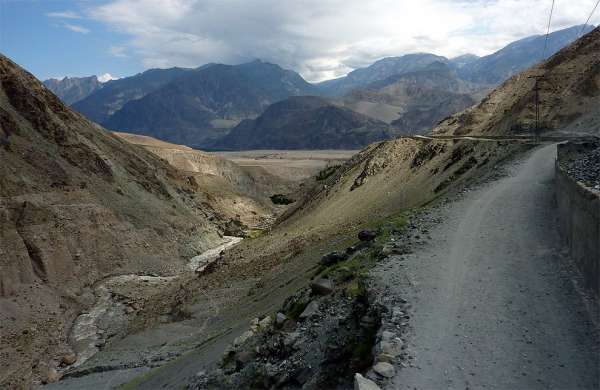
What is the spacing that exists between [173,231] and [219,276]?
21887mm

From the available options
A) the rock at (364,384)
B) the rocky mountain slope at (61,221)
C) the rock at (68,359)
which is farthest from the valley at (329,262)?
the rock at (68,359)

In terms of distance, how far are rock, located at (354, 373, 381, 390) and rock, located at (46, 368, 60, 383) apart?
A: 76.8 feet

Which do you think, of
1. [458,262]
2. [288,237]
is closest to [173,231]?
[288,237]

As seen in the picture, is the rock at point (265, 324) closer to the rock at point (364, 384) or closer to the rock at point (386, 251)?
the rock at point (386, 251)

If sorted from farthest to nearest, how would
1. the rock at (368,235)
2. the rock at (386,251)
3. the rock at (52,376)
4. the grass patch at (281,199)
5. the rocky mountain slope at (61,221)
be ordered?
1. the grass patch at (281,199)
2. the rocky mountain slope at (61,221)
3. the rock at (52,376)
4. the rock at (368,235)
5. the rock at (386,251)

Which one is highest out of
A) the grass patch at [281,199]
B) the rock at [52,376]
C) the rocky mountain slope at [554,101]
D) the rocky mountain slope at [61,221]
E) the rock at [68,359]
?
the rocky mountain slope at [554,101]

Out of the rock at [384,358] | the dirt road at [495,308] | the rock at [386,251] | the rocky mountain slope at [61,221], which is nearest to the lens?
the dirt road at [495,308]

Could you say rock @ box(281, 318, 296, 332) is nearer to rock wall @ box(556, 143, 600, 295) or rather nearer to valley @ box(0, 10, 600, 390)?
valley @ box(0, 10, 600, 390)

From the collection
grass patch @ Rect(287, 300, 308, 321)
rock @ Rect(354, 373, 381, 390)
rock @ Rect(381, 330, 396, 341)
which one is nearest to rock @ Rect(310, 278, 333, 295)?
grass patch @ Rect(287, 300, 308, 321)

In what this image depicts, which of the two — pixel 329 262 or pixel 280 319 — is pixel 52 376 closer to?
pixel 329 262

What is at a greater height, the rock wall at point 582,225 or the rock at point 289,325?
the rock wall at point 582,225

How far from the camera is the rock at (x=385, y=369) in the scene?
370 inches

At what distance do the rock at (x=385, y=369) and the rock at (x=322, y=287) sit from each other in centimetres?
535

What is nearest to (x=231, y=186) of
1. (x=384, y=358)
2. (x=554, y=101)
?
(x=554, y=101)
